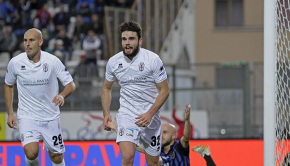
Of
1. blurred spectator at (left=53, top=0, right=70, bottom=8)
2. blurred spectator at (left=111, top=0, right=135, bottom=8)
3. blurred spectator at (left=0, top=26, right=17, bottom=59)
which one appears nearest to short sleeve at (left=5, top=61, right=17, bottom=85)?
blurred spectator at (left=0, top=26, right=17, bottom=59)

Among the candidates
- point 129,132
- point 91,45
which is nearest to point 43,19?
point 91,45

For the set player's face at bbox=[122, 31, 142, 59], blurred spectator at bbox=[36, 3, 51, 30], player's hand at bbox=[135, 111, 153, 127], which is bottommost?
player's hand at bbox=[135, 111, 153, 127]

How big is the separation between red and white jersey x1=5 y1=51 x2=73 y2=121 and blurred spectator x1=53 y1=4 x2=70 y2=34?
34.0ft

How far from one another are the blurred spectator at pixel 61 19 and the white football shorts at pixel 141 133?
446 inches

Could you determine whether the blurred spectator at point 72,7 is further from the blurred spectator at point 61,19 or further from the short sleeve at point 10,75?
the short sleeve at point 10,75

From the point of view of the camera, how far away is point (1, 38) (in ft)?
59.1

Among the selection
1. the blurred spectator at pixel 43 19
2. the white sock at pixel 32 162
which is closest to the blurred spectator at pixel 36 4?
the blurred spectator at pixel 43 19

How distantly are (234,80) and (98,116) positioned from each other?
337cm

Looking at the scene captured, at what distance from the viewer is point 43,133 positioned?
780 centimetres

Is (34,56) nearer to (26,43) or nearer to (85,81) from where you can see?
(26,43)

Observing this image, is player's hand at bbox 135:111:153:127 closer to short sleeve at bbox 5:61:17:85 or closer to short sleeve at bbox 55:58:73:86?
short sleeve at bbox 55:58:73:86

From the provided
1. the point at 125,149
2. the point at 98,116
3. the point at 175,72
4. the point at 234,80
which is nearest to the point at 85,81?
the point at 98,116

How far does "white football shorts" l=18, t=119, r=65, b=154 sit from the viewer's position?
768 cm

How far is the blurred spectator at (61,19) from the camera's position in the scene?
1822 cm
